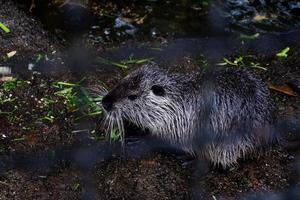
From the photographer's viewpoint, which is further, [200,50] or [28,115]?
[200,50]

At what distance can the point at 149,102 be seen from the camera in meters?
3.65

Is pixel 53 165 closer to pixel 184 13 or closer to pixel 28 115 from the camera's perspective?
pixel 28 115

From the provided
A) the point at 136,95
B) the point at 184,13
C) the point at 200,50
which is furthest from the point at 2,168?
the point at 184,13

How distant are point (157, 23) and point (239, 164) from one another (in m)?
1.67

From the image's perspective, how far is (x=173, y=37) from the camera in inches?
181

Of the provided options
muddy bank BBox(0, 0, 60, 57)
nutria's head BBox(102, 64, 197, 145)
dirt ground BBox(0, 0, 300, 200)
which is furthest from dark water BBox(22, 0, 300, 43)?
nutria's head BBox(102, 64, 197, 145)

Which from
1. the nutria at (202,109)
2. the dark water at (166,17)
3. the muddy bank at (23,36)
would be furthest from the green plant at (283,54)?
the muddy bank at (23,36)

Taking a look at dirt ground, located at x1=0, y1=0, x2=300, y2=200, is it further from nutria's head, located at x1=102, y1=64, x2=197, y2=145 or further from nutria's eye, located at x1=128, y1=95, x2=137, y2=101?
nutria's eye, located at x1=128, y1=95, x2=137, y2=101

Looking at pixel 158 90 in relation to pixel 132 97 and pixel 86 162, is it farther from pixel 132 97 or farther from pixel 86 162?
pixel 86 162

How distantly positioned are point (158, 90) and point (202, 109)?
309 mm

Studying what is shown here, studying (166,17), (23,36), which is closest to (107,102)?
(23,36)

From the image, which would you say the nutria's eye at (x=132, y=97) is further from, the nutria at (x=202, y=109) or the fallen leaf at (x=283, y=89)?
the fallen leaf at (x=283, y=89)

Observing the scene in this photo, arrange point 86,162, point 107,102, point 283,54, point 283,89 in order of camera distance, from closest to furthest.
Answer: point 86,162 → point 107,102 → point 283,89 → point 283,54

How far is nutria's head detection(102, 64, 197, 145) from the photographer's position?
11.8ft
